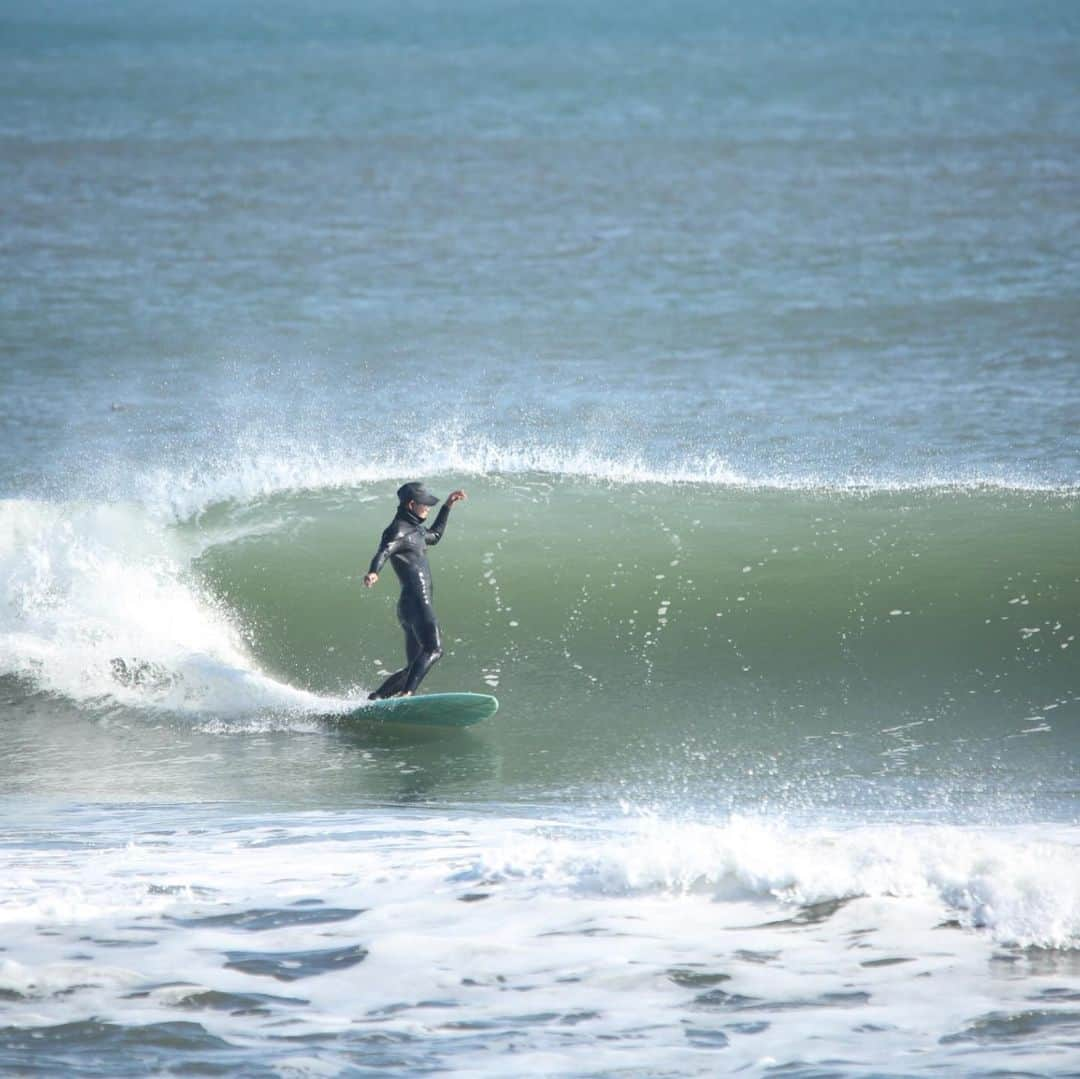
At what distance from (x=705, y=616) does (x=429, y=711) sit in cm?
245

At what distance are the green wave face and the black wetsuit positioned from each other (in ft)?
2.04

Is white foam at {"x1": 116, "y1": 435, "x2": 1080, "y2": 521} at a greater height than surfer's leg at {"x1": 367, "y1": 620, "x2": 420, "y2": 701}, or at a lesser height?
greater

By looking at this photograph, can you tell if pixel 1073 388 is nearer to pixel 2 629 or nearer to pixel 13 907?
pixel 2 629

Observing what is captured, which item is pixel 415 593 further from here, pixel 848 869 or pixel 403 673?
pixel 848 869

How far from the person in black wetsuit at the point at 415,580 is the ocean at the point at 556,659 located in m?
0.42

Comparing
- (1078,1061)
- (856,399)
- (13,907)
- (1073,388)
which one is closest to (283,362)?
(856,399)

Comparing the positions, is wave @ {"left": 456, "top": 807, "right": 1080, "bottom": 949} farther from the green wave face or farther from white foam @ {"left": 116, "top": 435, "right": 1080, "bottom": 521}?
white foam @ {"left": 116, "top": 435, "right": 1080, "bottom": 521}

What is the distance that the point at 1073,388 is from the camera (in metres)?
20.7

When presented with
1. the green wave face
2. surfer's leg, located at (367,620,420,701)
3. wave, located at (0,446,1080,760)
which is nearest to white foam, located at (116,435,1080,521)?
wave, located at (0,446,1080,760)

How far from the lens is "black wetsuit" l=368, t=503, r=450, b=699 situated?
9.68 metres

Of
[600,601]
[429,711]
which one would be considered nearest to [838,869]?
[429,711]

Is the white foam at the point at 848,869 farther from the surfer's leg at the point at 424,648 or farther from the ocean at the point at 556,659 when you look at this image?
the surfer's leg at the point at 424,648

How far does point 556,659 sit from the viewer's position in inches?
431

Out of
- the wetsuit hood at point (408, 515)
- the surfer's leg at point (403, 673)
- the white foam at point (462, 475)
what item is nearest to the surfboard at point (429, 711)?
the surfer's leg at point (403, 673)
